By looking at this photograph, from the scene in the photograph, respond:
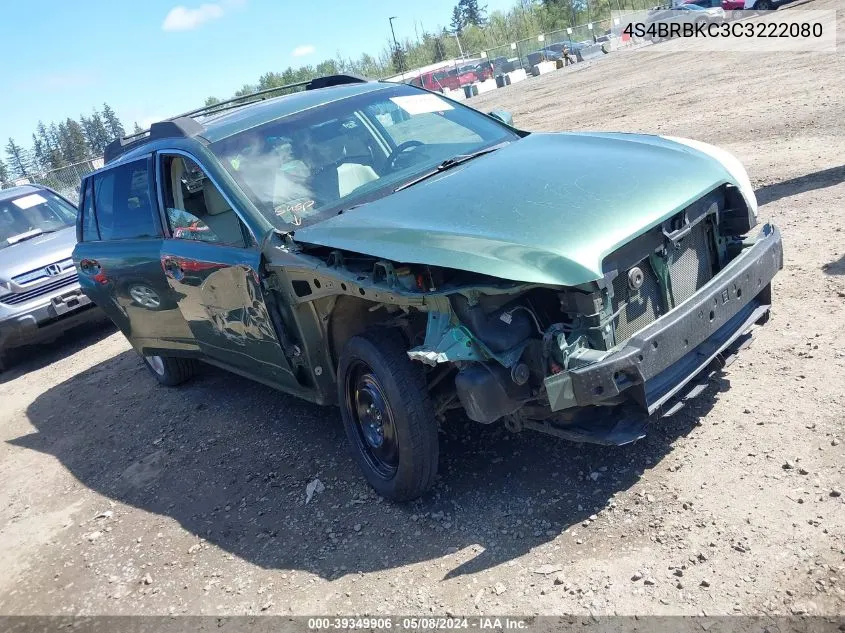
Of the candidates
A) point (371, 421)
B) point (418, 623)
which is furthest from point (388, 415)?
point (418, 623)

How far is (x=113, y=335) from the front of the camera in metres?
9.20

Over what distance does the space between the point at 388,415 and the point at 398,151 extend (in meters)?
1.77

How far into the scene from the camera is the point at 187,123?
179 inches

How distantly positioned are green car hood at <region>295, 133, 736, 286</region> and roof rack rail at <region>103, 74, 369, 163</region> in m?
1.43

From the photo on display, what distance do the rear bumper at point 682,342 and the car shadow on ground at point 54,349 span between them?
7.73m

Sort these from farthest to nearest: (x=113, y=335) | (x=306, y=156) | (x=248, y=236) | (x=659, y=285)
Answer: (x=113, y=335), (x=306, y=156), (x=248, y=236), (x=659, y=285)

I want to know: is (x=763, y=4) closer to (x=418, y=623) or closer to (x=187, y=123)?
(x=187, y=123)

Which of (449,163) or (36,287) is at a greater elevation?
(449,163)

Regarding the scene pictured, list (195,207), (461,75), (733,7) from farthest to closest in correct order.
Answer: (461,75), (733,7), (195,207)

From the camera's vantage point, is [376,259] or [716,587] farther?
[376,259]

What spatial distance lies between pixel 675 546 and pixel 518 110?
19.2 metres

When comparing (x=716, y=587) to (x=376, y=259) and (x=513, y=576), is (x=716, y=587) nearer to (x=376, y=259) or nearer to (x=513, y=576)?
(x=513, y=576)

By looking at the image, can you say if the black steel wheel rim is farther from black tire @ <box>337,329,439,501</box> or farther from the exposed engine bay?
the exposed engine bay

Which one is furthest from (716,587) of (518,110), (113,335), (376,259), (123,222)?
(518,110)
